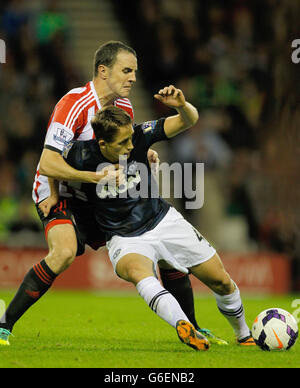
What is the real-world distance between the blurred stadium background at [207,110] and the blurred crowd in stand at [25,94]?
0.02 meters

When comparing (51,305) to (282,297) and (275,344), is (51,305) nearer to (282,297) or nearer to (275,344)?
(282,297)

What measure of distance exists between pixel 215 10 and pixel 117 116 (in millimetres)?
10165

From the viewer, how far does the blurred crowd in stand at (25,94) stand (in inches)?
506

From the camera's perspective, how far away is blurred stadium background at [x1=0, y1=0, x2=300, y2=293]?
1250cm

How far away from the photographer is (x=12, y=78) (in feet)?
47.5

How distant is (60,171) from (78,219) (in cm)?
62

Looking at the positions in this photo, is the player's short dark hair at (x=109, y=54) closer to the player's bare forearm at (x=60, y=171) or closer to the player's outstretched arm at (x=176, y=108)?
the player's outstretched arm at (x=176, y=108)

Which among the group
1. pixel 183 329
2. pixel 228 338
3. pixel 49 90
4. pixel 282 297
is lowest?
pixel 282 297

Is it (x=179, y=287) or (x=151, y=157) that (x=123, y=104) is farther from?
(x=179, y=287)

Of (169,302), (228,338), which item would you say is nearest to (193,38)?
(228,338)

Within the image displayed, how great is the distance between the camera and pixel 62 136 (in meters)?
5.95

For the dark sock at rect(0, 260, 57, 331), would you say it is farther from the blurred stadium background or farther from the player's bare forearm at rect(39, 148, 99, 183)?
the blurred stadium background

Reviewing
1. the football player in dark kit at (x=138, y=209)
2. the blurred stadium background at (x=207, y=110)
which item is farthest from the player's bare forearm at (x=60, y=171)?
the blurred stadium background at (x=207, y=110)

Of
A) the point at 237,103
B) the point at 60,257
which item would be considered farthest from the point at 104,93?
the point at 237,103
